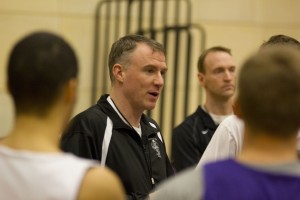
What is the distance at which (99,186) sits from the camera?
2.18m

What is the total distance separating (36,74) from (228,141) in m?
1.55

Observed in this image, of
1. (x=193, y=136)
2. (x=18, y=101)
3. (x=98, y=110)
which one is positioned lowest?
(x=193, y=136)

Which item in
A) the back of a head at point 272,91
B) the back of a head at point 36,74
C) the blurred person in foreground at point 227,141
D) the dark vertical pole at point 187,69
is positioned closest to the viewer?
the back of a head at point 272,91

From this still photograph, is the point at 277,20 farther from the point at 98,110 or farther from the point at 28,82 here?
the point at 28,82

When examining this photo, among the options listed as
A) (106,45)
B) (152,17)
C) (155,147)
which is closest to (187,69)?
(152,17)

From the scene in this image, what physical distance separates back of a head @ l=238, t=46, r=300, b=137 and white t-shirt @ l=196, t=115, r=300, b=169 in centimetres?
140

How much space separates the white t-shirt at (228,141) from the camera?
11.9ft

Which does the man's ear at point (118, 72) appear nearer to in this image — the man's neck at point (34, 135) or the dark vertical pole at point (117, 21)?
the man's neck at point (34, 135)

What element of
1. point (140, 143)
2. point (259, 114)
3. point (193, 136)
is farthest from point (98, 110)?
point (259, 114)

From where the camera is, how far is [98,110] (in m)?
4.10

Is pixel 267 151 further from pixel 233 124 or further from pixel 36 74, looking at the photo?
pixel 233 124

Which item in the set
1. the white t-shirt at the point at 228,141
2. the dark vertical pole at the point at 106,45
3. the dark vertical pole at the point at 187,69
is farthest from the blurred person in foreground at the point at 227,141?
the dark vertical pole at the point at 106,45

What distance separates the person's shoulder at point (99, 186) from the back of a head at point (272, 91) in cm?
43

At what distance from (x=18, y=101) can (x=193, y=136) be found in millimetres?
3405
